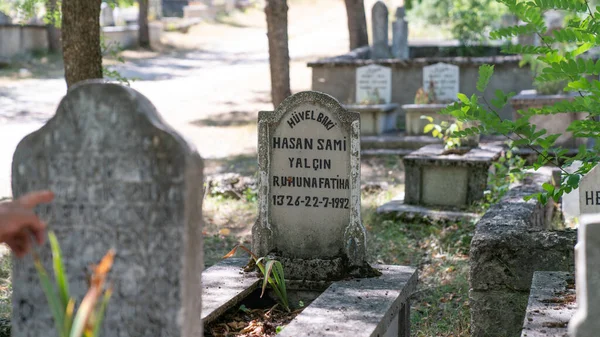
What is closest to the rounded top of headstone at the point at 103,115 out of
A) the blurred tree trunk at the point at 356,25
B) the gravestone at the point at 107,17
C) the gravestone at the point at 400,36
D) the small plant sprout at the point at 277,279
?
the small plant sprout at the point at 277,279

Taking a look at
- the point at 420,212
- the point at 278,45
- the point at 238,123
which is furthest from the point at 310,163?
the point at 238,123

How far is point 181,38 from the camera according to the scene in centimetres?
3011

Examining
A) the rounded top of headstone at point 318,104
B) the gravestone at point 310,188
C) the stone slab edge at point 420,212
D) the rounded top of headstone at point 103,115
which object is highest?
the rounded top of headstone at point 103,115

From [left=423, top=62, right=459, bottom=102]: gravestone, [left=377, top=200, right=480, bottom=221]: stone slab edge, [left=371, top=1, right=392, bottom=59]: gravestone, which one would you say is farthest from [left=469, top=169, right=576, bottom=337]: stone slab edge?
[left=371, top=1, right=392, bottom=59]: gravestone

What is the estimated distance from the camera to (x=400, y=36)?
17688 mm

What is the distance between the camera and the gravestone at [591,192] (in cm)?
430

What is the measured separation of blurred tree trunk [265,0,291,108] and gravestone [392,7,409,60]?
18.4 feet

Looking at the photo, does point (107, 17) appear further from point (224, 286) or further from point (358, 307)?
point (358, 307)

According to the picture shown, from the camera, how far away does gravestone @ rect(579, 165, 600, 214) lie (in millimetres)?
4301

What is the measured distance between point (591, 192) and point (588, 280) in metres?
1.50

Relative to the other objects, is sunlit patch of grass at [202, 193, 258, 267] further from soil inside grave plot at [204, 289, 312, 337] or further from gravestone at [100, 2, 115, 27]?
gravestone at [100, 2, 115, 27]

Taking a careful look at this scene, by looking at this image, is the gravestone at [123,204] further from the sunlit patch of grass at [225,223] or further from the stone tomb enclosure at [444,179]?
the stone tomb enclosure at [444,179]

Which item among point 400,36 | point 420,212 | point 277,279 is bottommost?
point 420,212

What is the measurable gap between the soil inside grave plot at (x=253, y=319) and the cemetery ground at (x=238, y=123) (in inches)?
45.3
